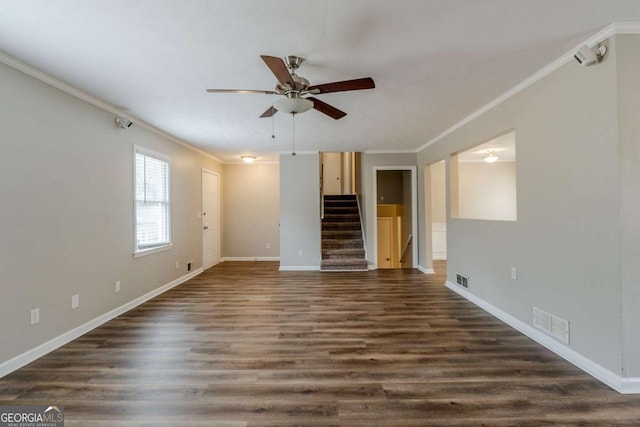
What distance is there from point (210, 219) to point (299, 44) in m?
5.20

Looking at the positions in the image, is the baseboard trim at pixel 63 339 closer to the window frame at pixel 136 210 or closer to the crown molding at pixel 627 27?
the window frame at pixel 136 210

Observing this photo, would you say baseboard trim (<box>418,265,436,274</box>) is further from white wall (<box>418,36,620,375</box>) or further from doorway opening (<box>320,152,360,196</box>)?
doorway opening (<box>320,152,360,196</box>)

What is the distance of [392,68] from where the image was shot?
8.23 ft

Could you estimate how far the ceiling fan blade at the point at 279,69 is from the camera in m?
1.88

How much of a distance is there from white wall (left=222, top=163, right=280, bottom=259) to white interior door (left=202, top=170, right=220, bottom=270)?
0.38 meters

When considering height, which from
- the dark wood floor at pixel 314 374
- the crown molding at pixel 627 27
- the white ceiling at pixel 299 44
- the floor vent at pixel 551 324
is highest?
the white ceiling at pixel 299 44

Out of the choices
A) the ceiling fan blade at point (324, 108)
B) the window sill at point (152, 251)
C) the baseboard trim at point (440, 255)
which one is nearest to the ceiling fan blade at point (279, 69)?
the ceiling fan blade at point (324, 108)

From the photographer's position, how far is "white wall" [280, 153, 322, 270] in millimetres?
6141

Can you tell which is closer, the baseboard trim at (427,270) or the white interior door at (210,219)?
the baseboard trim at (427,270)

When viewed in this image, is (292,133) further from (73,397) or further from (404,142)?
(73,397)

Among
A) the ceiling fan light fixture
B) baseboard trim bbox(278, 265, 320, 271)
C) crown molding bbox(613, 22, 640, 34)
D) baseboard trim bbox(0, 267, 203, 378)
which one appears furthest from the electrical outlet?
crown molding bbox(613, 22, 640, 34)

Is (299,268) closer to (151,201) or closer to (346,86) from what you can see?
(151,201)

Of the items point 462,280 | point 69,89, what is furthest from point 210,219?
point 462,280

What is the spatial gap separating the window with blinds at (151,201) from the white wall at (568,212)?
4683 millimetres
